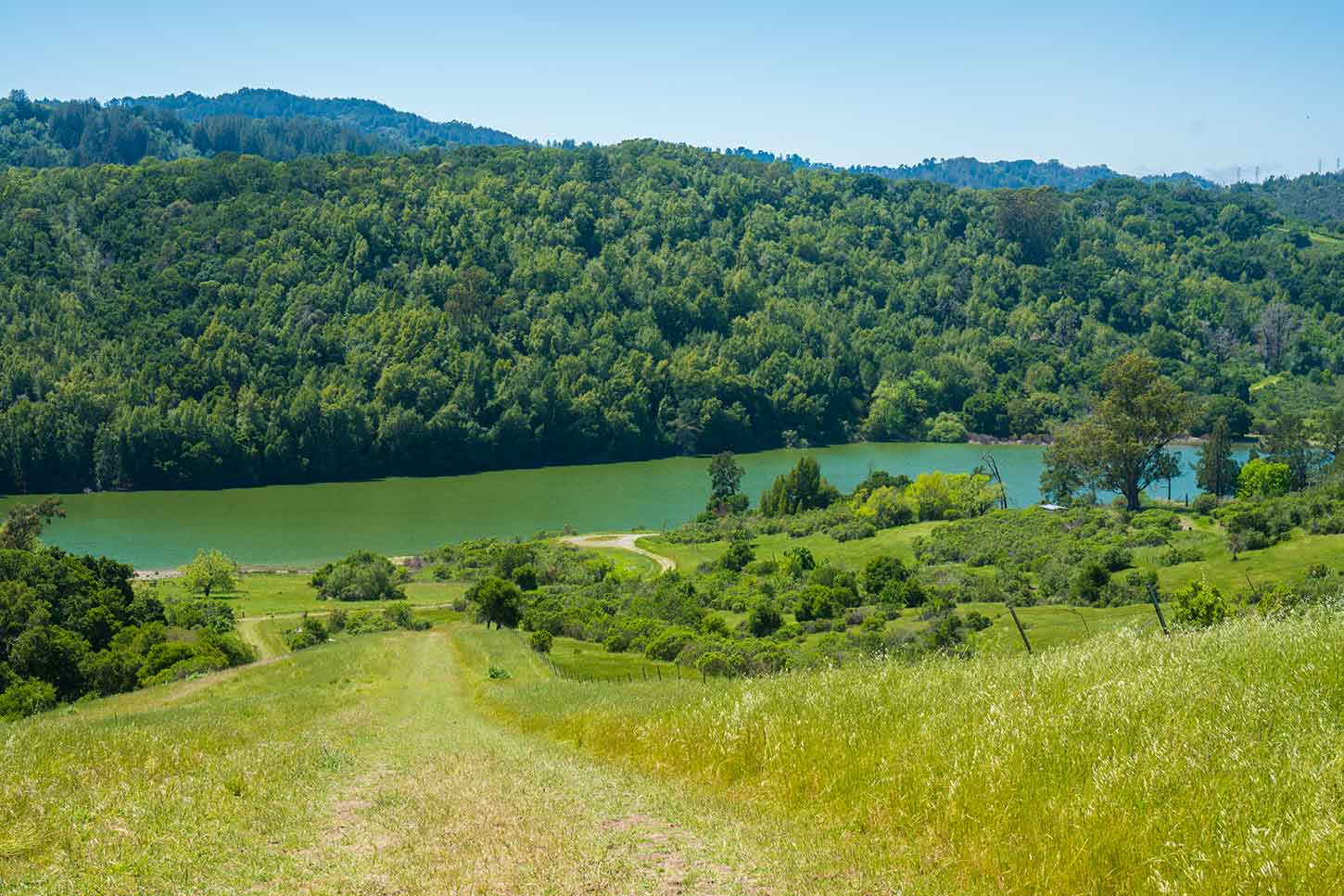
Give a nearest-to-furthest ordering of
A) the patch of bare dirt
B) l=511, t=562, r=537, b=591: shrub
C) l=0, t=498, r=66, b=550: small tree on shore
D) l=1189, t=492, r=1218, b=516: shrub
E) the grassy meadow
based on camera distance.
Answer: the grassy meadow < the patch of bare dirt < l=0, t=498, r=66, b=550: small tree on shore < l=511, t=562, r=537, b=591: shrub < l=1189, t=492, r=1218, b=516: shrub

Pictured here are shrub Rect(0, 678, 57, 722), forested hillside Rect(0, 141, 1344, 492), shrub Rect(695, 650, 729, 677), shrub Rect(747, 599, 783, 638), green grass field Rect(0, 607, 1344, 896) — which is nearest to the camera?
green grass field Rect(0, 607, 1344, 896)

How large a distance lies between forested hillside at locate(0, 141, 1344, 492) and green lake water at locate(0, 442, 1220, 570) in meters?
8.19

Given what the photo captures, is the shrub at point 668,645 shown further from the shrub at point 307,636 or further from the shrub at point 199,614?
the shrub at point 199,614

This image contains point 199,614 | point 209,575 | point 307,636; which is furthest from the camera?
point 209,575

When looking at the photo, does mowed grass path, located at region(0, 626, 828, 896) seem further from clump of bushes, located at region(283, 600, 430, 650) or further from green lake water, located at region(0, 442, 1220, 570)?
green lake water, located at region(0, 442, 1220, 570)

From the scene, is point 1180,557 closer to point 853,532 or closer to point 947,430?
point 853,532

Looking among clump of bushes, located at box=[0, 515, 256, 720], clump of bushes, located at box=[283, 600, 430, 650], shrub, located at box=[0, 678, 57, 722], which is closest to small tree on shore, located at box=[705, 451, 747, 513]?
clump of bushes, located at box=[283, 600, 430, 650]

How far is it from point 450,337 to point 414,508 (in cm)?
5170

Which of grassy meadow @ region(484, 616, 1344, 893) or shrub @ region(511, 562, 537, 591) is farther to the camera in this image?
shrub @ region(511, 562, 537, 591)

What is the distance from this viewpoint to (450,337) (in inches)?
6068

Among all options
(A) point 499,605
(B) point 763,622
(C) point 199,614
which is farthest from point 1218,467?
(C) point 199,614

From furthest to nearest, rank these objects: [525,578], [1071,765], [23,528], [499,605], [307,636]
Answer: [525,578] → [23,528] → [307,636] → [499,605] → [1071,765]

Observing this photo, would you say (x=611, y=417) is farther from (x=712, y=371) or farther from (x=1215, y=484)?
(x=1215, y=484)

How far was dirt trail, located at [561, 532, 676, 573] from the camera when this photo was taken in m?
→ 79.4
